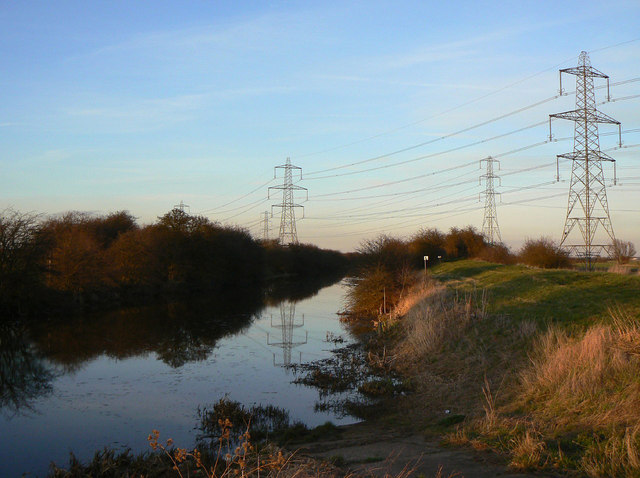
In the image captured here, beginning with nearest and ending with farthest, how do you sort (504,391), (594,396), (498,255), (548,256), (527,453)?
(527,453), (594,396), (504,391), (548,256), (498,255)

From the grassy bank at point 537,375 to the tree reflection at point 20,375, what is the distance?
9297 mm

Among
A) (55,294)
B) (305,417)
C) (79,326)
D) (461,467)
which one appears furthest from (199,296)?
(461,467)

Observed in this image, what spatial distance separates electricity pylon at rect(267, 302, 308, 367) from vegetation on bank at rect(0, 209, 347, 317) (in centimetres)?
1150

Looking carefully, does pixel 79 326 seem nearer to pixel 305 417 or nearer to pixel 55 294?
pixel 55 294

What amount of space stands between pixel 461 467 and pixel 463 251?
1994 inches

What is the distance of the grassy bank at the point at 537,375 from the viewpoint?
261 inches

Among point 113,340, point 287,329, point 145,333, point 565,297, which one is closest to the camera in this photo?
point 565,297

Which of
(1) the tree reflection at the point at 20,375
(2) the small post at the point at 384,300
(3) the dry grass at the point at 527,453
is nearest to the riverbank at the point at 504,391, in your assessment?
(3) the dry grass at the point at 527,453

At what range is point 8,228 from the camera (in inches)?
1106

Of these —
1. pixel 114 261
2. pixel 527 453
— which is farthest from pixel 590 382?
pixel 114 261

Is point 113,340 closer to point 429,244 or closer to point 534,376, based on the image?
point 534,376

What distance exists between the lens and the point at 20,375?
649 inches

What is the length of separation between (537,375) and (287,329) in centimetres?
1778

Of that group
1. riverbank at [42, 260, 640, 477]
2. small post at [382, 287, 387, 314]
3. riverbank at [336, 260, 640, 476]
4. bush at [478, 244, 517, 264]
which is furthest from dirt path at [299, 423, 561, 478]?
bush at [478, 244, 517, 264]
